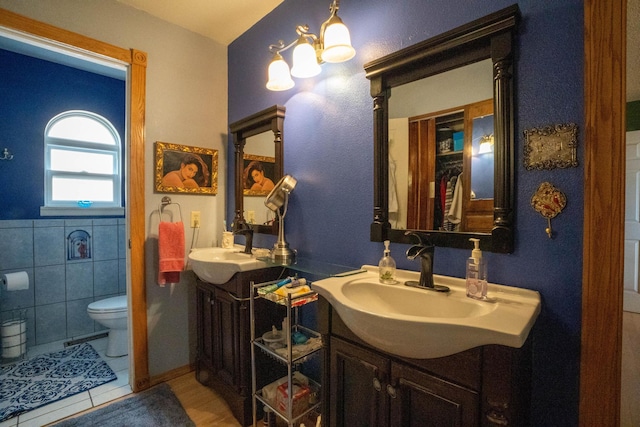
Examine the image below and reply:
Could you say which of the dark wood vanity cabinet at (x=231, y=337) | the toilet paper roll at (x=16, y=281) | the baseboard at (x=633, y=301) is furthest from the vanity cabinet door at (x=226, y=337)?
the baseboard at (x=633, y=301)

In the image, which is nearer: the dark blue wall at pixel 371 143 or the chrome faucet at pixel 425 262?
the dark blue wall at pixel 371 143

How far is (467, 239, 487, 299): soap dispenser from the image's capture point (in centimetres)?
96

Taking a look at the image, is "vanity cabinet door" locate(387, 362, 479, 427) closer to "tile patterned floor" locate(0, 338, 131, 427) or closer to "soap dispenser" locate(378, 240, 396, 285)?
"soap dispenser" locate(378, 240, 396, 285)

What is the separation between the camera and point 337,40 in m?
1.29

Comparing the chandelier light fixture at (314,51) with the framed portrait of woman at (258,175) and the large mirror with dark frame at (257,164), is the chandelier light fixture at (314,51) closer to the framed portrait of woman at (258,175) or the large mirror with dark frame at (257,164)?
the large mirror with dark frame at (257,164)

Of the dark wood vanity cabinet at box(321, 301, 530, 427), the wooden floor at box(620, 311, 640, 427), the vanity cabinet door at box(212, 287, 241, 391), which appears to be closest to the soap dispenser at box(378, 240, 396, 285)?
the dark wood vanity cabinet at box(321, 301, 530, 427)

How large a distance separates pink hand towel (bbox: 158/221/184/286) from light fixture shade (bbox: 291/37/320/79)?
133cm

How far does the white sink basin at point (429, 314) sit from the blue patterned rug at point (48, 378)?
205cm

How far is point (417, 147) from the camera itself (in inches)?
49.7

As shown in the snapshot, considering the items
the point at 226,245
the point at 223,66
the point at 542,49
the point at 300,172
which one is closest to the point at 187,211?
the point at 226,245

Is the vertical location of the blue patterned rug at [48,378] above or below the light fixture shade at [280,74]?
below

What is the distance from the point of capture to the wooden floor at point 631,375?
1614mm

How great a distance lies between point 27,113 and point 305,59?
2.61 m

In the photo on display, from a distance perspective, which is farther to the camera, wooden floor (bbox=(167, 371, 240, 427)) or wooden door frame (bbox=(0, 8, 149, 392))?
wooden door frame (bbox=(0, 8, 149, 392))
